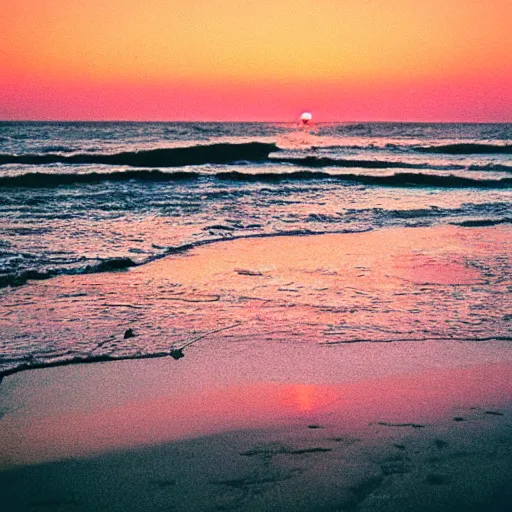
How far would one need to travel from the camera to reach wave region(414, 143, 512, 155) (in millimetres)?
39744

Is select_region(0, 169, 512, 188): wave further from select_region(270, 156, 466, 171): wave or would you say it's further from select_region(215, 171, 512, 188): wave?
select_region(270, 156, 466, 171): wave

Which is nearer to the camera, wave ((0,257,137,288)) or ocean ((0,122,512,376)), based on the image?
wave ((0,257,137,288))

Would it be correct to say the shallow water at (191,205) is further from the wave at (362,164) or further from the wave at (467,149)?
the wave at (467,149)

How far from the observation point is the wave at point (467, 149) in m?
39.7

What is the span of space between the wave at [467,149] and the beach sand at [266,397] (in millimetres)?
36698

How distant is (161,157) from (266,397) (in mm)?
27497

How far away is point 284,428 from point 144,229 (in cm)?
702

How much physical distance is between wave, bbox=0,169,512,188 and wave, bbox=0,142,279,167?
6143 millimetres

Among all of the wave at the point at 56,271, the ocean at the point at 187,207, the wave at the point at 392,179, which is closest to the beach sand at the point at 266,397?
the wave at the point at 56,271

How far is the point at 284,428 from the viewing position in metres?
2.80

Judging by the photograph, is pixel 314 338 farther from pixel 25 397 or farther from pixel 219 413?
pixel 25 397

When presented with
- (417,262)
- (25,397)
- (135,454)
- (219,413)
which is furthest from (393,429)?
(417,262)

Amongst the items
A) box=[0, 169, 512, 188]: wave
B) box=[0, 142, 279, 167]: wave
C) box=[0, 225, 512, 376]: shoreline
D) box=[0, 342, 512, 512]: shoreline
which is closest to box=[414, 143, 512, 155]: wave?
box=[0, 142, 279, 167]: wave

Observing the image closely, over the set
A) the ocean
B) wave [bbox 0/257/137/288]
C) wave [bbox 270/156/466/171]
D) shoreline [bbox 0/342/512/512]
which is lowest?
shoreline [bbox 0/342/512/512]
